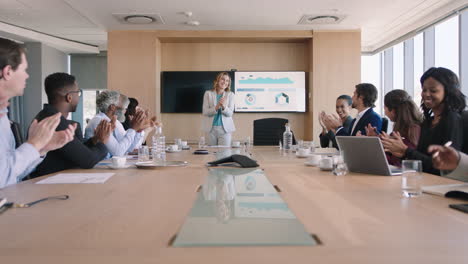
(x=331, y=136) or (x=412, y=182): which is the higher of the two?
(x=331, y=136)

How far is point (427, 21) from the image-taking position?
6.04 m

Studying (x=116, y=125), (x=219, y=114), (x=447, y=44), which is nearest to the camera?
(x=116, y=125)

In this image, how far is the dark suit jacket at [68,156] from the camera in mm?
2117

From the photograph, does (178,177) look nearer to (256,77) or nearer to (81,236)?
(81,236)

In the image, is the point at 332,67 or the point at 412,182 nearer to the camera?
the point at 412,182

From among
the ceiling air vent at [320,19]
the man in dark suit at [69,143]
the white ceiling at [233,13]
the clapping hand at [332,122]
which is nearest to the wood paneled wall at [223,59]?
the white ceiling at [233,13]

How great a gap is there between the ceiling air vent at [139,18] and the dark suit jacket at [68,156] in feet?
13.5

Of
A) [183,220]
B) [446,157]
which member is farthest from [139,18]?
[183,220]

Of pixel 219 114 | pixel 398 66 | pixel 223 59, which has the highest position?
pixel 223 59

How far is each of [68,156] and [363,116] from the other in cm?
266

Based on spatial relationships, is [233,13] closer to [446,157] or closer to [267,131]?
[267,131]

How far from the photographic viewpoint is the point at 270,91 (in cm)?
738

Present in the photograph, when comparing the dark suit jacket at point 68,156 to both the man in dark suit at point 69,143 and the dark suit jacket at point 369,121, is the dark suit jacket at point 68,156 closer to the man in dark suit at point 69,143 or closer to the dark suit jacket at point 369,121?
the man in dark suit at point 69,143

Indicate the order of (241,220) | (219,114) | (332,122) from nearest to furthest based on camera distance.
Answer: (241,220) < (332,122) < (219,114)
